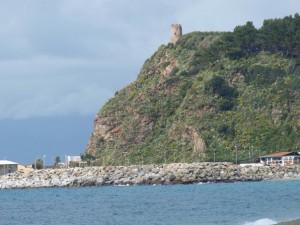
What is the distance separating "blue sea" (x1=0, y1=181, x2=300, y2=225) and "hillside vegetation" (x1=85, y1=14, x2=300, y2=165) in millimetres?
25926

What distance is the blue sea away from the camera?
192 ft

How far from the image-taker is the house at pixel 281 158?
399 ft

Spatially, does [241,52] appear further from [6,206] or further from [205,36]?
[6,206]

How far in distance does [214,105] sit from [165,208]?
61.4 metres

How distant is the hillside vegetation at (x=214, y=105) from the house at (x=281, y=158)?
1981mm

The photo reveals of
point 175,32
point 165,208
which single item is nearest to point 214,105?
point 175,32

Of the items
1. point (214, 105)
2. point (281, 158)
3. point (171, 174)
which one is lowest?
point (171, 174)

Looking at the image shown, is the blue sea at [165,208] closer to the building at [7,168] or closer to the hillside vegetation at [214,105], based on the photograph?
the hillside vegetation at [214,105]

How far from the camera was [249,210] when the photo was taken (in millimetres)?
63625

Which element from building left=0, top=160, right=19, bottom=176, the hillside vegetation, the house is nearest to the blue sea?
the house

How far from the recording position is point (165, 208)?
6994 centimetres

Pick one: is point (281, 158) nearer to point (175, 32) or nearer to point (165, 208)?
point (175, 32)

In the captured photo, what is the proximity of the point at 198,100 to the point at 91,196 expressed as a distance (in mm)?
40088

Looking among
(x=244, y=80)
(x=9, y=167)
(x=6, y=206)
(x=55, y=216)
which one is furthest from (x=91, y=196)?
(x=9, y=167)
